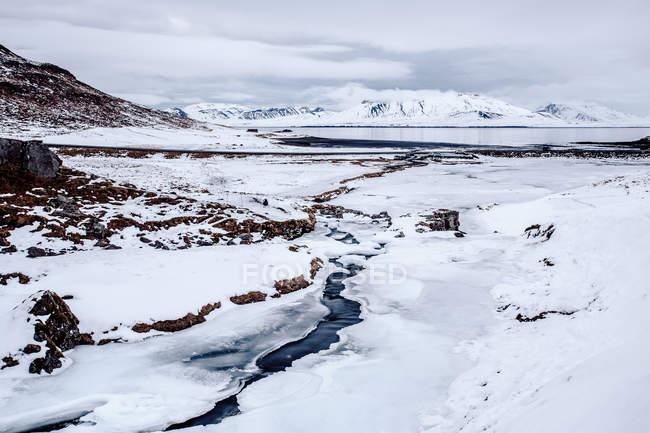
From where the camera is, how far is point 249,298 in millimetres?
13281

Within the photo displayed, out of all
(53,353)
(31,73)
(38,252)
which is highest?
(31,73)

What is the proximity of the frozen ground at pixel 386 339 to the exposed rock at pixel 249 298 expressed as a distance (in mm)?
292

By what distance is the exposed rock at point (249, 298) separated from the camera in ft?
42.8

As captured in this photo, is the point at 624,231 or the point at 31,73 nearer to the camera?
the point at 624,231

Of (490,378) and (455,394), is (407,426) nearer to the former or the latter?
(455,394)

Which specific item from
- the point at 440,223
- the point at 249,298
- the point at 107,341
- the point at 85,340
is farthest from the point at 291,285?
the point at 440,223

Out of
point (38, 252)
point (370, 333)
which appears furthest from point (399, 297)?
point (38, 252)

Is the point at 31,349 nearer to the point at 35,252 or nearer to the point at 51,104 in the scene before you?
the point at 35,252

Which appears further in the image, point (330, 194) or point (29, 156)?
point (330, 194)

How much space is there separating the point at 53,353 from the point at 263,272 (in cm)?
689

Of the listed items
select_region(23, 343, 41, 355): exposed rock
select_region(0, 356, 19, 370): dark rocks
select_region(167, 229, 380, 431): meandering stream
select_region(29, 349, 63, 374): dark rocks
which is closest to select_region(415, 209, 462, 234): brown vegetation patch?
select_region(167, 229, 380, 431): meandering stream

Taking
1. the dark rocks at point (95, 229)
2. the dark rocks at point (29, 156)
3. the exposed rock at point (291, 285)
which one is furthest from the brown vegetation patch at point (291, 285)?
the dark rocks at point (29, 156)

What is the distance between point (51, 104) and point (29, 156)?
3947 inches

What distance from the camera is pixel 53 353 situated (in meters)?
9.11
